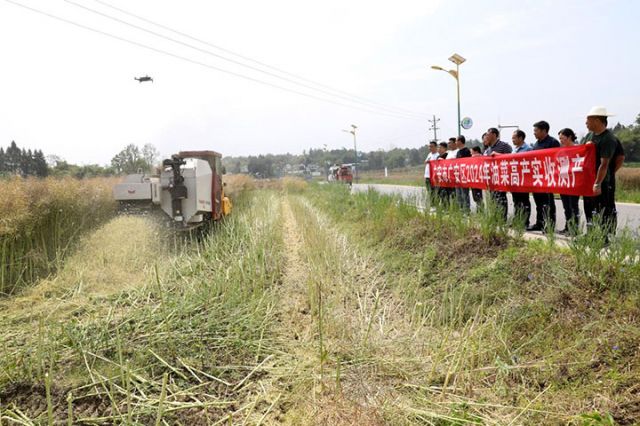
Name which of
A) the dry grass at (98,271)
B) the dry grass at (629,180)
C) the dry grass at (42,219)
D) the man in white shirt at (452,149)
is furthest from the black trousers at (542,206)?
the dry grass at (629,180)

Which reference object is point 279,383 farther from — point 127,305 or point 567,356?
point 127,305

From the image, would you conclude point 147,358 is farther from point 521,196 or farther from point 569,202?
point 521,196

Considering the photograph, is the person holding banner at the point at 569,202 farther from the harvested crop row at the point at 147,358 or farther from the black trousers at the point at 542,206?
the harvested crop row at the point at 147,358

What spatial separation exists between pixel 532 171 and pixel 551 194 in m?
0.47

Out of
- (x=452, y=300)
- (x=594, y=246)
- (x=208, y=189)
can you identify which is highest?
(x=208, y=189)

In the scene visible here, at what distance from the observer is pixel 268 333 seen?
4.00m

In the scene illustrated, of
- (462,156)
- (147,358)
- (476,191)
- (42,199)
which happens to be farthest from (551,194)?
(42,199)

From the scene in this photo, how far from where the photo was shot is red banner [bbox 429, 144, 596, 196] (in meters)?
5.65

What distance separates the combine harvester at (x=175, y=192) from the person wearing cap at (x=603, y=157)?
21.1 ft

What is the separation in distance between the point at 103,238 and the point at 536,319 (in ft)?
22.2

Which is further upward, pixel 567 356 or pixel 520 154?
pixel 520 154

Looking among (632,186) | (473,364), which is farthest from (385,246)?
(632,186)

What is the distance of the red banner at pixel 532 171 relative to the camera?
5.65 m

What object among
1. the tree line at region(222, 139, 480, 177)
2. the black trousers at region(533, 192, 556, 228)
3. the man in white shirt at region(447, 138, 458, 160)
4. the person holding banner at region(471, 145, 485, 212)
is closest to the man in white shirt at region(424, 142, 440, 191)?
the man in white shirt at region(447, 138, 458, 160)
